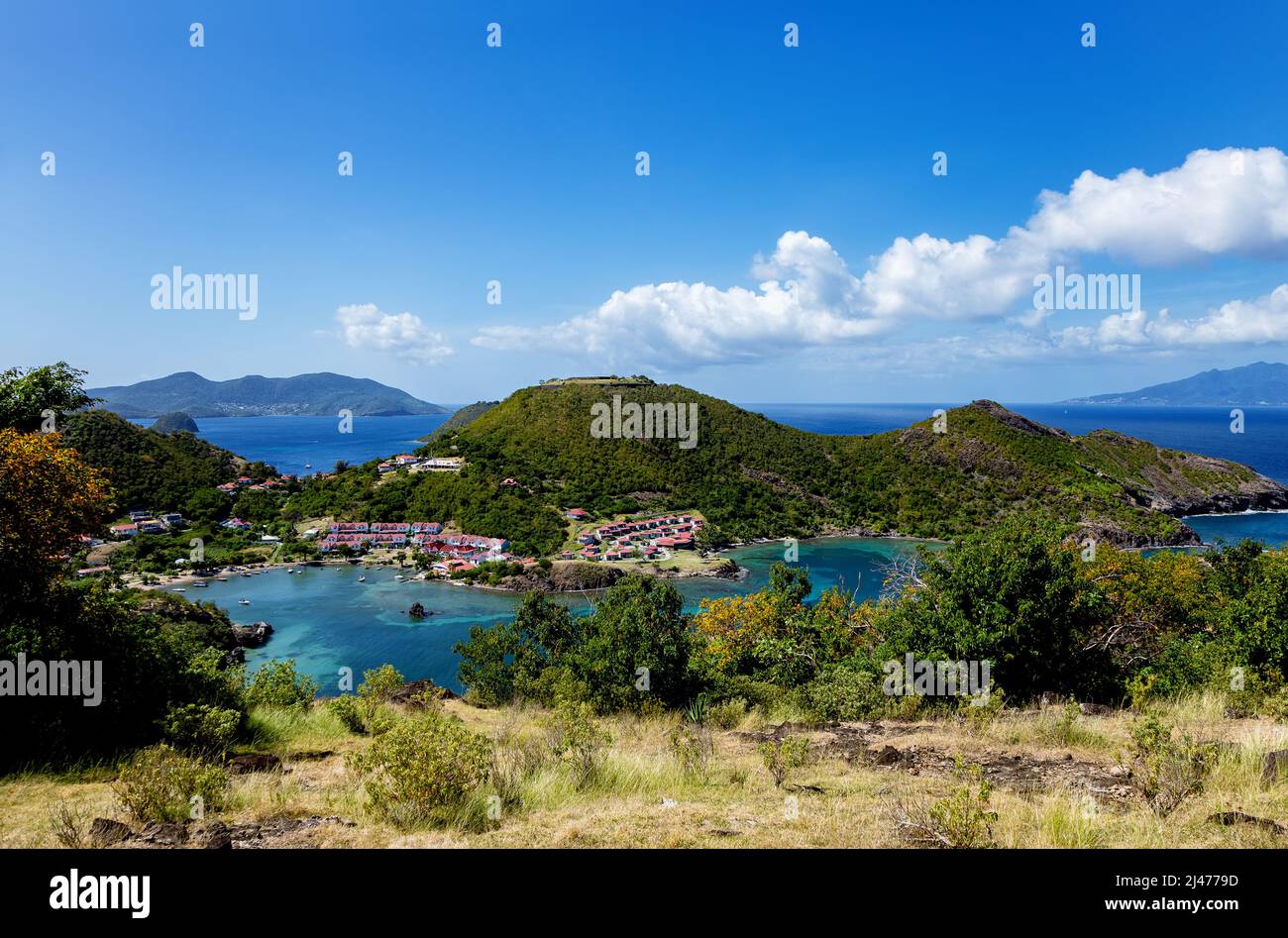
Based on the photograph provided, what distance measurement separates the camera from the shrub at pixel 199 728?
7.69 meters

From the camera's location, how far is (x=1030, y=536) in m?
10.6

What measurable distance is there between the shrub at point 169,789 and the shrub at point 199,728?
7.54 feet

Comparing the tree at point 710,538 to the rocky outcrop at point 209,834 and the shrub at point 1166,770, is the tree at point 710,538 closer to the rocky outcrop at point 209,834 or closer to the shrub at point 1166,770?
the shrub at point 1166,770

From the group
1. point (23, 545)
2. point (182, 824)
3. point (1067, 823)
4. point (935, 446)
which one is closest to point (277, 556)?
point (23, 545)

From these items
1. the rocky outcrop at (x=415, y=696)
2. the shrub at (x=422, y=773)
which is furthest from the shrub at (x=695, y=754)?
the rocky outcrop at (x=415, y=696)

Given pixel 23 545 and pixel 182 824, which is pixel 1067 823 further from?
pixel 23 545

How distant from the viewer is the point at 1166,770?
16.5ft

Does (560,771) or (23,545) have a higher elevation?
(23,545)

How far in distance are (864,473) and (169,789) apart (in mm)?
Result: 87061

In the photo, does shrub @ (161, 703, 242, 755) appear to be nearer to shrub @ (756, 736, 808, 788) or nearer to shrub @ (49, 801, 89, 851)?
shrub @ (49, 801, 89, 851)

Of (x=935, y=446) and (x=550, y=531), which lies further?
(x=935, y=446)
